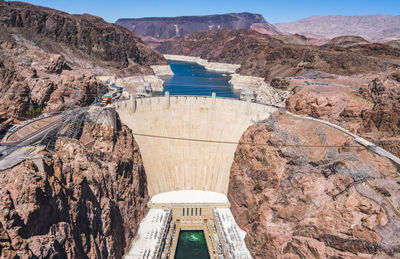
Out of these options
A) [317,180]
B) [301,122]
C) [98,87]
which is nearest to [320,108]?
[301,122]

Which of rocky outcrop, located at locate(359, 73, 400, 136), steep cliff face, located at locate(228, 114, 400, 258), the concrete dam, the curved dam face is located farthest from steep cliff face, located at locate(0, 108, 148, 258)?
rocky outcrop, located at locate(359, 73, 400, 136)

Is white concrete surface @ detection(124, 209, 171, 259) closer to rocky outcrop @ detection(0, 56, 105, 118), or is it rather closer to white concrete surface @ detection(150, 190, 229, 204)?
white concrete surface @ detection(150, 190, 229, 204)

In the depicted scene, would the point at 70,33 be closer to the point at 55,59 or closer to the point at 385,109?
the point at 55,59

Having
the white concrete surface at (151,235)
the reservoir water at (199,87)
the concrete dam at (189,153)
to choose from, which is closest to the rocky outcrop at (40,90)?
the concrete dam at (189,153)

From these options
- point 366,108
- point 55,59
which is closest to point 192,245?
point 366,108

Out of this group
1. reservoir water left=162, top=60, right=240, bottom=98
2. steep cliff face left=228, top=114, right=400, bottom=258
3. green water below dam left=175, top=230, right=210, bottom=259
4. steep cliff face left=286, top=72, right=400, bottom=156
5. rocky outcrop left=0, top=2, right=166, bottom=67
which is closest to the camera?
steep cliff face left=228, top=114, right=400, bottom=258

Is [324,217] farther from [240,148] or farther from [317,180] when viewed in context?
[240,148]
